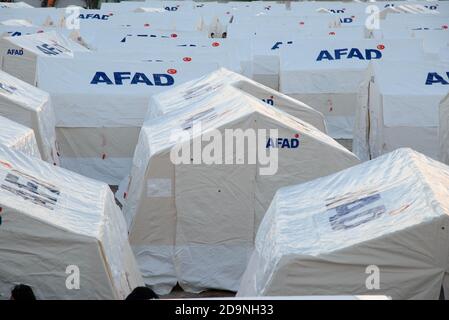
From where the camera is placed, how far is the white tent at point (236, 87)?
16.8m

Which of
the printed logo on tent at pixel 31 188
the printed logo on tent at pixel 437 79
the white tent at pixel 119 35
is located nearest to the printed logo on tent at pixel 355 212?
the printed logo on tent at pixel 31 188

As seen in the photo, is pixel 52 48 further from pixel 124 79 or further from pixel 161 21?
pixel 161 21

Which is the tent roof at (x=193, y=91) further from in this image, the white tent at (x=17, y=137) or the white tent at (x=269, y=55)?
the white tent at (x=269, y=55)

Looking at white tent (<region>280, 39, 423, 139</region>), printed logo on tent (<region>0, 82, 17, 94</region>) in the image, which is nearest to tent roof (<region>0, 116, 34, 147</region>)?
printed logo on tent (<region>0, 82, 17, 94</region>)

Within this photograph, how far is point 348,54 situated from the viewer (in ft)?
73.2

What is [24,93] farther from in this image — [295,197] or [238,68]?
[295,197]

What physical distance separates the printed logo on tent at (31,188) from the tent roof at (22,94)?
235 inches

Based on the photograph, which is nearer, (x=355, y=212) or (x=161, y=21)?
(x=355, y=212)

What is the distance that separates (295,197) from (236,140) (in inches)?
120

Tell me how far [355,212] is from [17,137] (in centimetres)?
568

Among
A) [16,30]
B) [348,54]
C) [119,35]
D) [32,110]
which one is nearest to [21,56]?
[119,35]

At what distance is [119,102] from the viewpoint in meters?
18.4

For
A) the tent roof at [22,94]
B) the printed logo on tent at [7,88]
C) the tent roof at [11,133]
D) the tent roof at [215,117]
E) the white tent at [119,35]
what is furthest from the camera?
the white tent at [119,35]

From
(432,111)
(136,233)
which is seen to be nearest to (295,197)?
(136,233)
